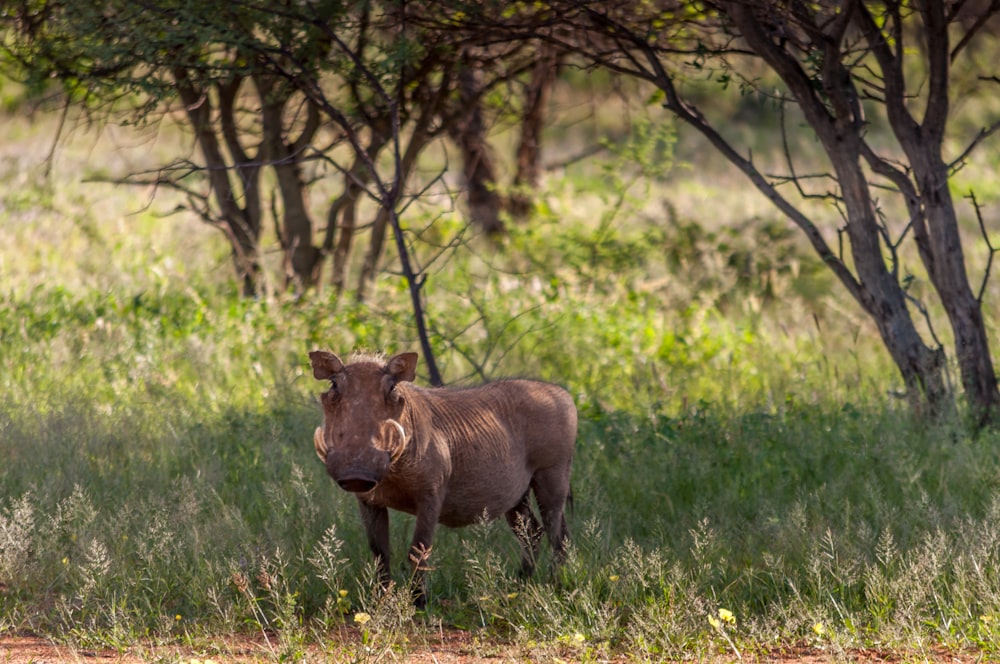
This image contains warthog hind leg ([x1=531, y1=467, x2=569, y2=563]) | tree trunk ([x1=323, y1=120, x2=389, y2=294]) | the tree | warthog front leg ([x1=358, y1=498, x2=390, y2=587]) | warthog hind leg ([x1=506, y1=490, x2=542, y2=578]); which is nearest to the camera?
warthog front leg ([x1=358, y1=498, x2=390, y2=587])

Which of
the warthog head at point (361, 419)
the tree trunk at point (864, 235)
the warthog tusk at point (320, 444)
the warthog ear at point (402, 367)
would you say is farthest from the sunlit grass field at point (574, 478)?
the warthog ear at point (402, 367)

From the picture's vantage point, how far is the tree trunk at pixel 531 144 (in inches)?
454

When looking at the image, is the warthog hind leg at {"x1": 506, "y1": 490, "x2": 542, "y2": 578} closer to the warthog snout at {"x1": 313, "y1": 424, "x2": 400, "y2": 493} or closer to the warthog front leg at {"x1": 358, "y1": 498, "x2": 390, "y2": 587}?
the warthog front leg at {"x1": 358, "y1": 498, "x2": 390, "y2": 587}

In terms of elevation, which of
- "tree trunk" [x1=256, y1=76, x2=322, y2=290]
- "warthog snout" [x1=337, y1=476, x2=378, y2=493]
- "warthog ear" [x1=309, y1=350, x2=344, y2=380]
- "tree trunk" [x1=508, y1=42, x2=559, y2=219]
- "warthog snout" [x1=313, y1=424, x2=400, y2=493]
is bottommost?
"warthog snout" [x1=337, y1=476, x2=378, y2=493]

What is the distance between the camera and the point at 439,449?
181 inches

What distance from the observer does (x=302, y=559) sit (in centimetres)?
495

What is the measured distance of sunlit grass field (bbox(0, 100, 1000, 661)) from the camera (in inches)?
177

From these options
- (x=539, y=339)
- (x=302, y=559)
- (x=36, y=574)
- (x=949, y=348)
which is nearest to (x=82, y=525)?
(x=36, y=574)

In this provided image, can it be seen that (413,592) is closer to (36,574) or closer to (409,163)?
(36,574)

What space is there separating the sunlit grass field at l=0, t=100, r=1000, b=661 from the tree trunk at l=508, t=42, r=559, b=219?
1522mm

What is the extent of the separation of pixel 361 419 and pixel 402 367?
0.27 m

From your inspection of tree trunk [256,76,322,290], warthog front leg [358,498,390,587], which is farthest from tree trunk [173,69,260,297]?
warthog front leg [358,498,390,587]

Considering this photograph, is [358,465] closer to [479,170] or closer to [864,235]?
[864,235]

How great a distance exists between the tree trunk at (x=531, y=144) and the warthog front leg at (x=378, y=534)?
676cm
